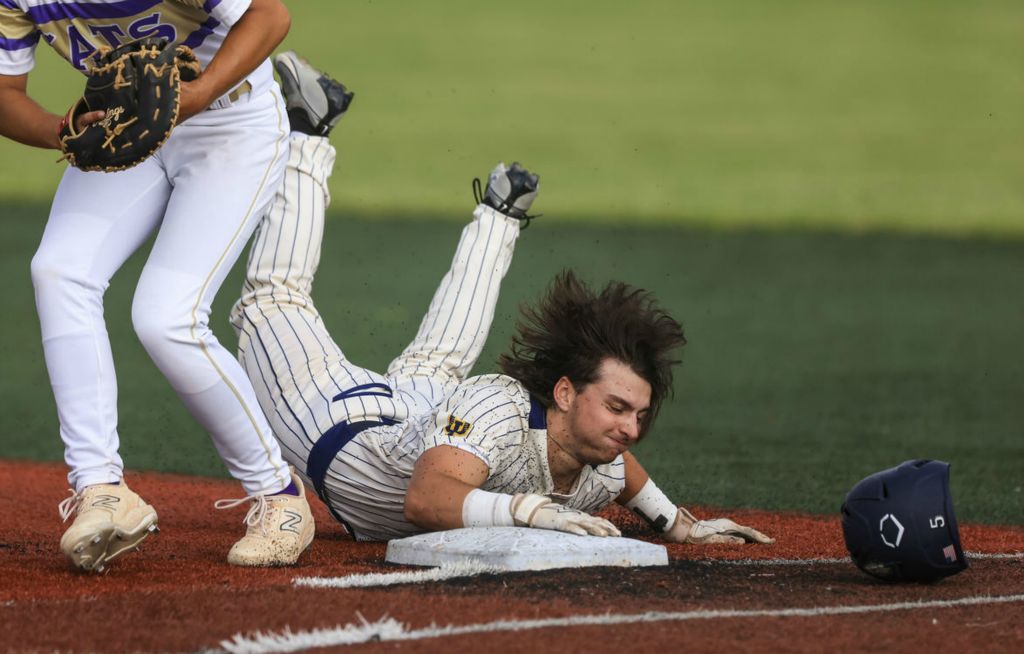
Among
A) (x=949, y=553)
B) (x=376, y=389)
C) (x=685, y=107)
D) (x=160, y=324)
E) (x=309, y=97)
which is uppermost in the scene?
(x=685, y=107)

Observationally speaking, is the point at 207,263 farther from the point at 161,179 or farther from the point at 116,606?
the point at 116,606

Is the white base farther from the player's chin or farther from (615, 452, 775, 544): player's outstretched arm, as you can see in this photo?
(615, 452, 775, 544): player's outstretched arm

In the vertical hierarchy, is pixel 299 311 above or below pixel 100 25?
below

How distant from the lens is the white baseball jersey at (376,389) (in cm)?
441

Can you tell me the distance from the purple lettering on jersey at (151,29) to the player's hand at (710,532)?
77.3 inches

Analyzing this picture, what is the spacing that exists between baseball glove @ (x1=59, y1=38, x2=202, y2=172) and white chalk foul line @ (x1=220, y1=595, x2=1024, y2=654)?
1.33m

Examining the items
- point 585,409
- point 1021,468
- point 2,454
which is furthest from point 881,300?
point 585,409

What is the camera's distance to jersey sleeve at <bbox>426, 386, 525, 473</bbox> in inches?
168

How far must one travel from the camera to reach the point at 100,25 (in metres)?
4.16

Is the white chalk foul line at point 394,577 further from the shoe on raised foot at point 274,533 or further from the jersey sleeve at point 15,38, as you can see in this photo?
the jersey sleeve at point 15,38

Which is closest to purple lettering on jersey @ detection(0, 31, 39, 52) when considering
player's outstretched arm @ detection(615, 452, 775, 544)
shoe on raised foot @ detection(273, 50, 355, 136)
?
shoe on raised foot @ detection(273, 50, 355, 136)

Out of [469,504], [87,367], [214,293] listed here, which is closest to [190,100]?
[214,293]

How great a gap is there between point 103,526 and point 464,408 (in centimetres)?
98

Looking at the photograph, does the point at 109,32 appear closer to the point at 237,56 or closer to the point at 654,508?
the point at 237,56
